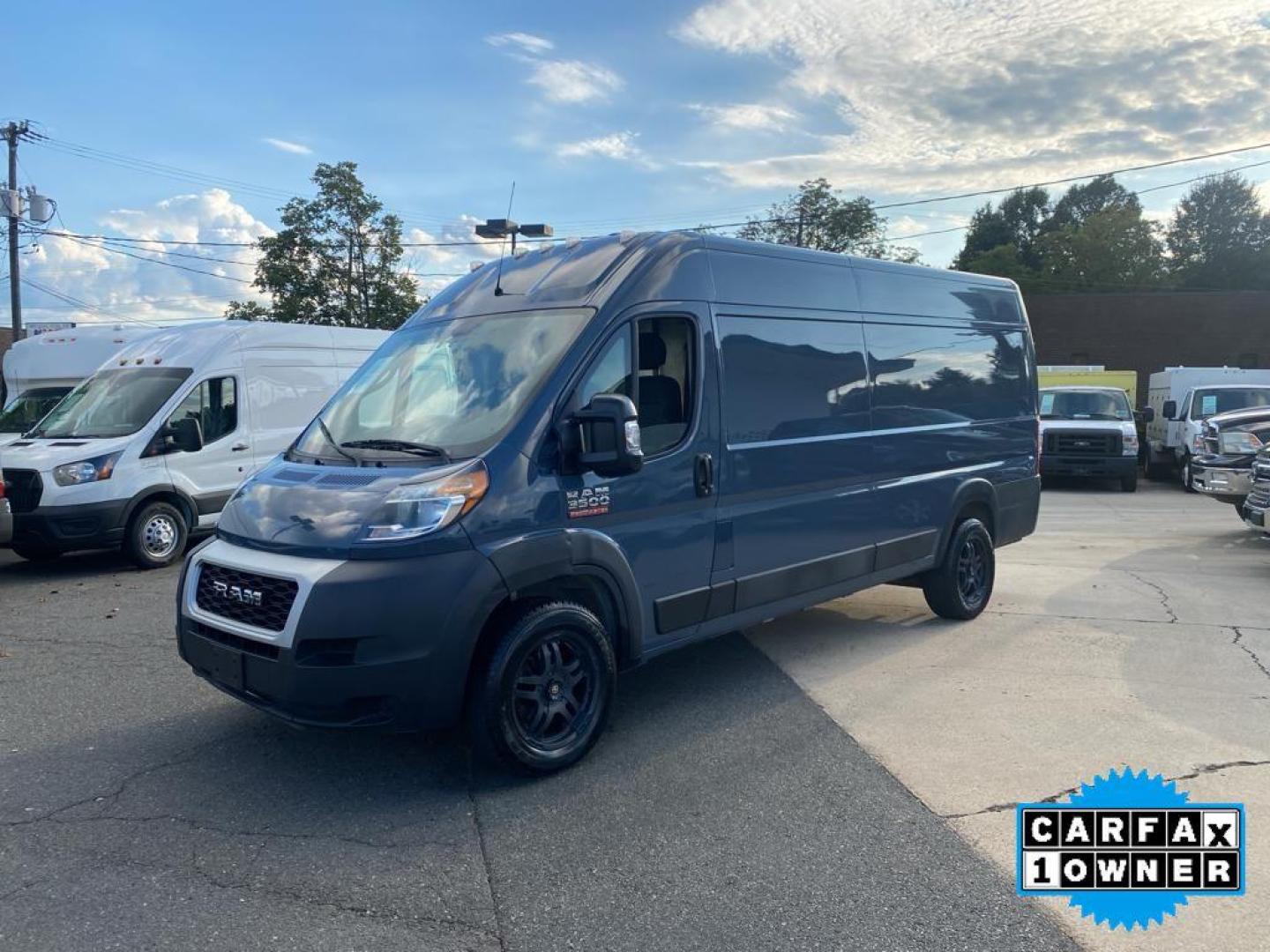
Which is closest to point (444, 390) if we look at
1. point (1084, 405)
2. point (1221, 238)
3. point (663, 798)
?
point (663, 798)

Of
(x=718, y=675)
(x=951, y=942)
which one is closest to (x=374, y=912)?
(x=951, y=942)

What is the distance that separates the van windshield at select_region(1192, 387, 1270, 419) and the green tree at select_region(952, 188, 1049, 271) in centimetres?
6228

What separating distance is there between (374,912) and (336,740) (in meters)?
1.66

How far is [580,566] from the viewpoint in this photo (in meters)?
4.34

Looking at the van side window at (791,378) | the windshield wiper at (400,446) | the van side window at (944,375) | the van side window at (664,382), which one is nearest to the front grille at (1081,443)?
the van side window at (944,375)

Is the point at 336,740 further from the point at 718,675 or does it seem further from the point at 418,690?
the point at 718,675

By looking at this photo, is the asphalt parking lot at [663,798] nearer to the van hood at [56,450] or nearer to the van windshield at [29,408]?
the van hood at [56,450]

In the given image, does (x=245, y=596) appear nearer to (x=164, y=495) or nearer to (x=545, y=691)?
(x=545, y=691)

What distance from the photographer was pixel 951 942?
299 centimetres

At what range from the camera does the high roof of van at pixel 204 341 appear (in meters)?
9.95

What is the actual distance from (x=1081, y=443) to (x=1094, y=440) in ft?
0.69

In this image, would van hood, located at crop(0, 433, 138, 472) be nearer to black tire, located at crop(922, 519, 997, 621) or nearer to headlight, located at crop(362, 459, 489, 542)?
headlight, located at crop(362, 459, 489, 542)

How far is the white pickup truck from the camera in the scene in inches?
679

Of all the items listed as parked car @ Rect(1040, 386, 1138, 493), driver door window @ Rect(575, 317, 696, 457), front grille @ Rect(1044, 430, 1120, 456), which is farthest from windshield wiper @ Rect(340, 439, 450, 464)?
front grille @ Rect(1044, 430, 1120, 456)
